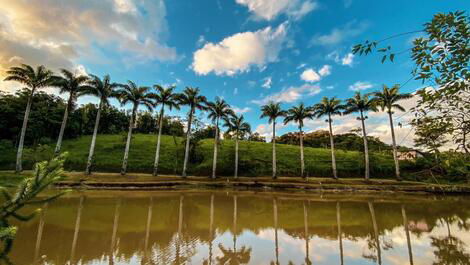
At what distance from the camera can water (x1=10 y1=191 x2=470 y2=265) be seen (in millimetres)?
6828

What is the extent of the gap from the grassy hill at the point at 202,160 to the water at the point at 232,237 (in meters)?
26.0

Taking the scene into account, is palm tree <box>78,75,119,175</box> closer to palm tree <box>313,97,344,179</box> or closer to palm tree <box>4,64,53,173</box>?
palm tree <box>4,64,53,173</box>

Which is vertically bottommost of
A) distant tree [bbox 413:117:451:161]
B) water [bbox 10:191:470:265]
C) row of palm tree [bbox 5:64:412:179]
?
water [bbox 10:191:470:265]

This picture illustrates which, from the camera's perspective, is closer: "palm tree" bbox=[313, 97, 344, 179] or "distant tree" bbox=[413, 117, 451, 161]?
"distant tree" bbox=[413, 117, 451, 161]

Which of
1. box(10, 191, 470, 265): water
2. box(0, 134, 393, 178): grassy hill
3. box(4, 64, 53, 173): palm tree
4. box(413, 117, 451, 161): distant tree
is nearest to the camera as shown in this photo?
box(413, 117, 451, 161): distant tree

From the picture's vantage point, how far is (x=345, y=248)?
8.04m

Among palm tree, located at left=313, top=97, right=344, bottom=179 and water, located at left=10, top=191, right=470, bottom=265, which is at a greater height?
palm tree, located at left=313, top=97, right=344, bottom=179

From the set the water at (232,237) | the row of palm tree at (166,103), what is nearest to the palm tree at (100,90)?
the row of palm tree at (166,103)

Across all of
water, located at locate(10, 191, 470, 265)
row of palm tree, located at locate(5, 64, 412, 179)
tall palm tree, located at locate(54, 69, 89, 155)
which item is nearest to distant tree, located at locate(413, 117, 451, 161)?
water, located at locate(10, 191, 470, 265)

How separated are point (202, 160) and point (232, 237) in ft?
111

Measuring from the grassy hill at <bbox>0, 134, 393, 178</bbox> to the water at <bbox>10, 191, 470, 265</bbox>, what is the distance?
Answer: 26.0 m

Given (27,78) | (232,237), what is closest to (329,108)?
(232,237)

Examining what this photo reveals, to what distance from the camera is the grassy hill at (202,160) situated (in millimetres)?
36531

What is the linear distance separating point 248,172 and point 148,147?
2193 centimetres
